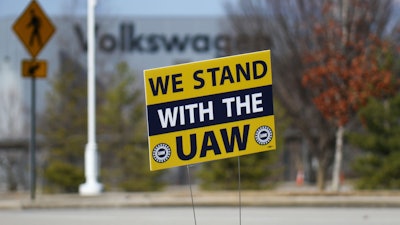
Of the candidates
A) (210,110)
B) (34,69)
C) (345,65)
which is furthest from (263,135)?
(345,65)

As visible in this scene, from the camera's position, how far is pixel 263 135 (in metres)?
8.43

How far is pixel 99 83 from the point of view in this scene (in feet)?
153

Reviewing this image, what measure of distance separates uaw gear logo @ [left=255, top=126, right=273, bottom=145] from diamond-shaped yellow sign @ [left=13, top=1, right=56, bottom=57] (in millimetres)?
10503

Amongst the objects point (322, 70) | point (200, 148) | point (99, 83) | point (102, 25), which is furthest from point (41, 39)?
point (102, 25)

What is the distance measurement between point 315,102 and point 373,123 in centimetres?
209

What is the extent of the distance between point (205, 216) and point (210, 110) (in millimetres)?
6648

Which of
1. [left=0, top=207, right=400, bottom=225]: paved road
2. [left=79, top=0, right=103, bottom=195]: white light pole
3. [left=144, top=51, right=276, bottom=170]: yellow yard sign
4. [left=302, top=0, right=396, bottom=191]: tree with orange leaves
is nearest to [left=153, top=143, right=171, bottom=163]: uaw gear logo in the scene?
[left=144, top=51, right=276, bottom=170]: yellow yard sign

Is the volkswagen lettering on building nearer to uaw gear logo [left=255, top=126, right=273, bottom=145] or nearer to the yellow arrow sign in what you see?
the yellow arrow sign

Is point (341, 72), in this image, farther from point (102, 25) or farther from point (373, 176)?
point (102, 25)

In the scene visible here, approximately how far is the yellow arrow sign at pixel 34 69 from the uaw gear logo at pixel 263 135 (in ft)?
34.8

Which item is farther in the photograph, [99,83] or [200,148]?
[99,83]

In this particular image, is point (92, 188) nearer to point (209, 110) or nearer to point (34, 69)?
point (34, 69)

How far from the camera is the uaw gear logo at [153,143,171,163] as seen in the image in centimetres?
838

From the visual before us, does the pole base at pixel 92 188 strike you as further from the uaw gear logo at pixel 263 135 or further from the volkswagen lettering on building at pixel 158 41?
the volkswagen lettering on building at pixel 158 41
